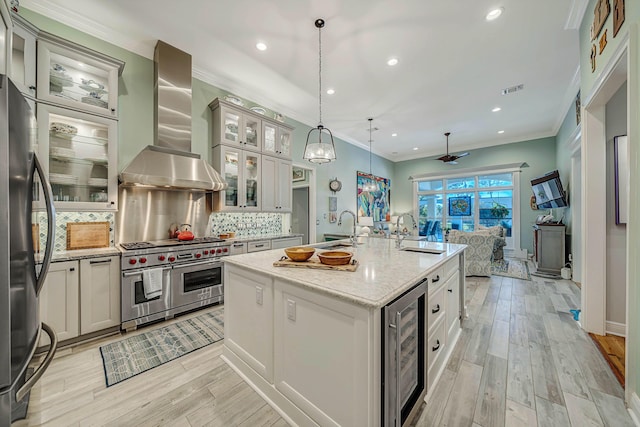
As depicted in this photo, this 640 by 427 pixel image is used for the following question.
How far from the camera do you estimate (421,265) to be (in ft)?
5.96

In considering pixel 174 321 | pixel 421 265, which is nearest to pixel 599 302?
pixel 421 265

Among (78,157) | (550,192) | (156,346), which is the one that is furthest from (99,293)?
(550,192)

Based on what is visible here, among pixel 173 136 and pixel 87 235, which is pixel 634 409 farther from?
pixel 173 136

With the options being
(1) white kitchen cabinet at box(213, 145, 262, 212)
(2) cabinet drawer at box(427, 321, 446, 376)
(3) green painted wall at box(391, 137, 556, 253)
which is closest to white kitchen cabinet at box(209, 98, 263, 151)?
(1) white kitchen cabinet at box(213, 145, 262, 212)

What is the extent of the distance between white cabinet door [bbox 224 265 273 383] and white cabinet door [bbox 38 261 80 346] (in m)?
1.52

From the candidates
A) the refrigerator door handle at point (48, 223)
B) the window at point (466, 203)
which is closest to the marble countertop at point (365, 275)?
the refrigerator door handle at point (48, 223)

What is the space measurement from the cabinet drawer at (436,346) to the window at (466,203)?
6.09 m

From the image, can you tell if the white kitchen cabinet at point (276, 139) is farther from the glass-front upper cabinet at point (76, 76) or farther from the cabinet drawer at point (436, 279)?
the cabinet drawer at point (436, 279)

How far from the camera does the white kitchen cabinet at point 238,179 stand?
3.73 meters

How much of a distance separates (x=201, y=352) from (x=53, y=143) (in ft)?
8.20

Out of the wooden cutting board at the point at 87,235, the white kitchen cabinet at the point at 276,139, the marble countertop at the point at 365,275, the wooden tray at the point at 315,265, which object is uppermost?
the white kitchen cabinet at the point at 276,139

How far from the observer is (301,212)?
256 inches

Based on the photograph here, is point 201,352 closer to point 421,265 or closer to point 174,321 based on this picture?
point 174,321

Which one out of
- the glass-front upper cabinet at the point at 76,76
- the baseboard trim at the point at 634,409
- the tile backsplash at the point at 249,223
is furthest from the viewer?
the tile backsplash at the point at 249,223
